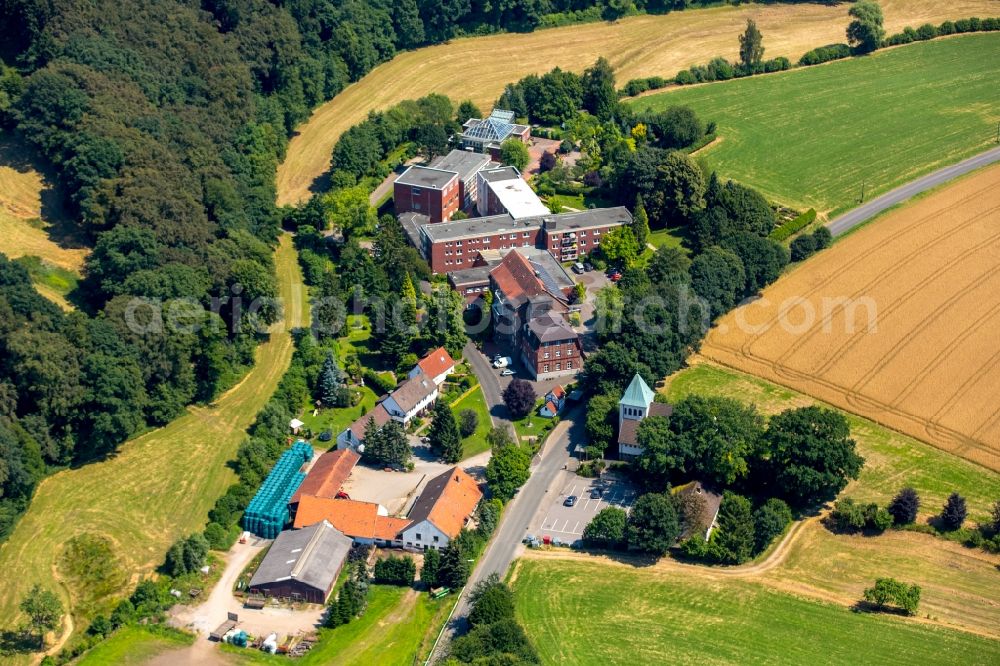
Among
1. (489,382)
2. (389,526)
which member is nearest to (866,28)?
(489,382)

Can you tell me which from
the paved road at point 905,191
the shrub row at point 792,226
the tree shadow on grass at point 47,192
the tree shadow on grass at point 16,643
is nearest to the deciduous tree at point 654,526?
the tree shadow on grass at point 16,643

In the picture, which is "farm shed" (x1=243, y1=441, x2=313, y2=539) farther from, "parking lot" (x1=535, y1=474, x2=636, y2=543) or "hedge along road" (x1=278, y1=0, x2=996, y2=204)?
"hedge along road" (x1=278, y1=0, x2=996, y2=204)

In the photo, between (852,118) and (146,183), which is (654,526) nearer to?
(146,183)

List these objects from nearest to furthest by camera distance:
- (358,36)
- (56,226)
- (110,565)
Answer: (110,565)
(56,226)
(358,36)

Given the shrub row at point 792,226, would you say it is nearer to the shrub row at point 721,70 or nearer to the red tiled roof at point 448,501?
the shrub row at point 721,70

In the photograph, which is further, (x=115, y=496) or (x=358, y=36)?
(x=358, y=36)

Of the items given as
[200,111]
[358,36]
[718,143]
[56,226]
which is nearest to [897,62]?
[718,143]

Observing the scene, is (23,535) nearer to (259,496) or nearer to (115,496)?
(115,496)
